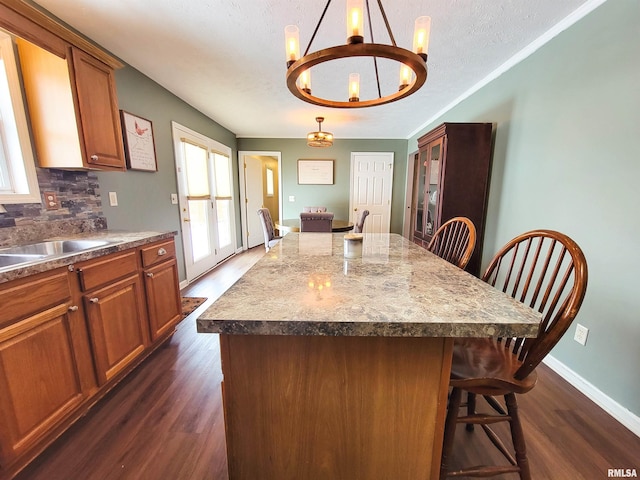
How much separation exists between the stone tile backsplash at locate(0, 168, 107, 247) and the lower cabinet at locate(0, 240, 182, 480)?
59 cm

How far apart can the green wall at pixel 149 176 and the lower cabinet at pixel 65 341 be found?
0.85 m

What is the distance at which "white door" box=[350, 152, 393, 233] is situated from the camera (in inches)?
200

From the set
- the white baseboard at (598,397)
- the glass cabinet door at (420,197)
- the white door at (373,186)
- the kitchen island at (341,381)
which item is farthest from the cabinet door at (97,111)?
the white door at (373,186)

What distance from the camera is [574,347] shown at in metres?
1.63

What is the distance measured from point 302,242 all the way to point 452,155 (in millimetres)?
1727

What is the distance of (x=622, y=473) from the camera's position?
109 centimetres

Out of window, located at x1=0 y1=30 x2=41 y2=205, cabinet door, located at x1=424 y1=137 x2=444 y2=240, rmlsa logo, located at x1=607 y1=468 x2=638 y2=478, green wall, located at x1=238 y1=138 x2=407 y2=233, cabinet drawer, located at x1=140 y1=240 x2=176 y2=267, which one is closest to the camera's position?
rmlsa logo, located at x1=607 y1=468 x2=638 y2=478

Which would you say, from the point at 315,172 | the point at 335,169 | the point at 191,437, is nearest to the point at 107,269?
the point at 191,437

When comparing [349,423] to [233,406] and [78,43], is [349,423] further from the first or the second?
[78,43]

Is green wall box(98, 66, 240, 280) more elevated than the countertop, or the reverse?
green wall box(98, 66, 240, 280)

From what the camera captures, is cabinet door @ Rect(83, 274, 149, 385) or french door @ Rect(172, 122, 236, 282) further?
french door @ Rect(172, 122, 236, 282)

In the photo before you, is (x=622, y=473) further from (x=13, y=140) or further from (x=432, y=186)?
(x=13, y=140)

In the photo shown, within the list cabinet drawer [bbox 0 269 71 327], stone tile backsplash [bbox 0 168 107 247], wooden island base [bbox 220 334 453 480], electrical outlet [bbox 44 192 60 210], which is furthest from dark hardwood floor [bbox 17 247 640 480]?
electrical outlet [bbox 44 192 60 210]

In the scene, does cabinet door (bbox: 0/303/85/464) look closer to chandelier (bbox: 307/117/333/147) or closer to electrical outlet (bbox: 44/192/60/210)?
electrical outlet (bbox: 44/192/60/210)
